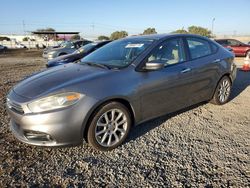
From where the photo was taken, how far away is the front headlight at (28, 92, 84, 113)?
2.95 meters

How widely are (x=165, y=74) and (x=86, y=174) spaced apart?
6.35 ft

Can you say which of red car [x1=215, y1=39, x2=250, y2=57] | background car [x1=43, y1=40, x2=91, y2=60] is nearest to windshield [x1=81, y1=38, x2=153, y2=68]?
background car [x1=43, y1=40, x2=91, y2=60]

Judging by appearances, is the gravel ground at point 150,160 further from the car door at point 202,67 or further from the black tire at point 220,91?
the black tire at point 220,91

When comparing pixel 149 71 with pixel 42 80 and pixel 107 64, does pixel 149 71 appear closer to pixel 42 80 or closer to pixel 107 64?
pixel 107 64

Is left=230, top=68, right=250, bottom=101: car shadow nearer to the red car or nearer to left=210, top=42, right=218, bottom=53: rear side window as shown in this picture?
left=210, top=42, right=218, bottom=53: rear side window

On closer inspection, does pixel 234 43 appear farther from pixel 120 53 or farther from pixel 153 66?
pixel 153 66

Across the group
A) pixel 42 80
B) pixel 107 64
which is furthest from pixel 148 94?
pixel 42 80

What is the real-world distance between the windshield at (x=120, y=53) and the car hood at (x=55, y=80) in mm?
330

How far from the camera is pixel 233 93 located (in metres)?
6.33

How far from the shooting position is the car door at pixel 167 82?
364 cm

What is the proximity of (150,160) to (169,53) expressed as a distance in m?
1.87

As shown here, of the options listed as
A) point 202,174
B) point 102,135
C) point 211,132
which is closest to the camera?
point 202,174

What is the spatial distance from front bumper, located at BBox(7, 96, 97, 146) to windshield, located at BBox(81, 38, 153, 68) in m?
1.00

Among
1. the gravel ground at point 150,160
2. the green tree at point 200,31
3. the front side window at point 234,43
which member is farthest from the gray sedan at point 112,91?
the green tree at point 200,31
